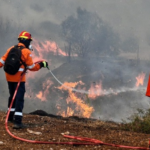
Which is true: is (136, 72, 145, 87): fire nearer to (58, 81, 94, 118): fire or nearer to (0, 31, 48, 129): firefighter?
(58, 81, 94, 118): fire

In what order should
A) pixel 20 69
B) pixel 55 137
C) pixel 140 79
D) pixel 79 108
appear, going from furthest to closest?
pixel 140 79
pixel 79 108
pixel 20 69
pixel 55 137

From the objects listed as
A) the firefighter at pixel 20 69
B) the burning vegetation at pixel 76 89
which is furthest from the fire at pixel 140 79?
the firefighter at pixel 20 69

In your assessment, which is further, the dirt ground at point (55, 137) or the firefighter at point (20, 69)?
the firefighter at point (20, 69)

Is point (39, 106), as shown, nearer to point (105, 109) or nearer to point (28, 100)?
point (28, 100)

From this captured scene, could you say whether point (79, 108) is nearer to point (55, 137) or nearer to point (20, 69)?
point (20, 69)

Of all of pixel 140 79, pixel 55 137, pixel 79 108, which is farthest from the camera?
pixel 140 79

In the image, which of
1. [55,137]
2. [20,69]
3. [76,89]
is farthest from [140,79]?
[55,137]

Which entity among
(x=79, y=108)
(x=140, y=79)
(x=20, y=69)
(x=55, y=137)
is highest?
(x=140, y=79)

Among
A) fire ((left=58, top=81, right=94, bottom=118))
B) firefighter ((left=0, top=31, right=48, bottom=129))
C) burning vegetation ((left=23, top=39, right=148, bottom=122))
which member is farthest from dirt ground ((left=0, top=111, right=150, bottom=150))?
burning vegetation ((left=23, top=39, right=148, bottom=122))

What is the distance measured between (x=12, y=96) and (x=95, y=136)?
8.38 ft

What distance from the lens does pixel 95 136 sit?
5305 millimetres

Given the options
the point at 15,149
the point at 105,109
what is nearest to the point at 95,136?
the point at 15,149

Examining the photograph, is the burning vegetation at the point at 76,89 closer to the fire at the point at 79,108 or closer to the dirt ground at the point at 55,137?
the fire at the point at 79,108

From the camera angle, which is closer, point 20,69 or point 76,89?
point 20,69
